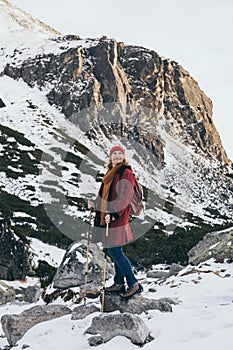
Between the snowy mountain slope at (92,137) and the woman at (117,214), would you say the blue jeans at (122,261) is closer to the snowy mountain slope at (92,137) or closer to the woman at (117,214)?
the woman at (117,214)

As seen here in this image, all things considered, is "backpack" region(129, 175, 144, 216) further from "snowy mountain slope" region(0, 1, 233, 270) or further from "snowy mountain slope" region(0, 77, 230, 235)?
"snowy mountain slope" region(0, 77, 230, 235)

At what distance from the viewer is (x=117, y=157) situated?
6.34 meters

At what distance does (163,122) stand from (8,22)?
68.3 m

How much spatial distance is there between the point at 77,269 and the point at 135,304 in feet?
14.1

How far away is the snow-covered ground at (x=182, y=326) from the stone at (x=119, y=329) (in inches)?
3.4

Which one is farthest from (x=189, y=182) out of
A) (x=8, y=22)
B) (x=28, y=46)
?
(x=8, y=22)

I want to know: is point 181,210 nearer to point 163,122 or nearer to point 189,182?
point 189,182

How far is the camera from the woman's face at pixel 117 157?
6.34 metres

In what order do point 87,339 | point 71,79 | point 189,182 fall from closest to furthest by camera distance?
point 87,339 → point 189,182 → point 71,79

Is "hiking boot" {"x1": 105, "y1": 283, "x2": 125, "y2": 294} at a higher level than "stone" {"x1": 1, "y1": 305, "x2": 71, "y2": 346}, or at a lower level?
higher

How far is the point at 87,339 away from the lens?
16.6ft

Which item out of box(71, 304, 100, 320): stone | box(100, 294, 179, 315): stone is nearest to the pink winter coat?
box(100, 294, 179, 315): stone

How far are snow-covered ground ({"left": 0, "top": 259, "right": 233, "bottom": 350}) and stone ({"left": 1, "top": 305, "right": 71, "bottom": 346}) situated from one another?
226 millimetres

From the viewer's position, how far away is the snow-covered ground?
4414mm
